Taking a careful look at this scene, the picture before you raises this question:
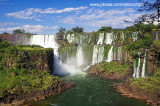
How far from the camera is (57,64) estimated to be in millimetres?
40219

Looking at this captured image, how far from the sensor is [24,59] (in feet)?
87.6

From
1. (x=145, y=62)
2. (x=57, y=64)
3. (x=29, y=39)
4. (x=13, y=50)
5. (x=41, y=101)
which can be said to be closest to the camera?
(x=41, y=101)

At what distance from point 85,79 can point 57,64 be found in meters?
11.8

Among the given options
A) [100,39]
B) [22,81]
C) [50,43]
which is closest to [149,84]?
[22,81]

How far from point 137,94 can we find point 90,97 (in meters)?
6.89

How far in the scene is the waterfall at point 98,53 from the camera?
1547 inches

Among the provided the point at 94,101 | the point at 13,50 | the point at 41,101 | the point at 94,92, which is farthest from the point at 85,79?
→ the point at 13,50

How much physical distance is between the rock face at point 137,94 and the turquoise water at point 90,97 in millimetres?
1003

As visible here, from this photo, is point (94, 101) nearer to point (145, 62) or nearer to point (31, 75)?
point (31, 75)

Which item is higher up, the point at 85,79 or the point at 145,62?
the point at 145,62

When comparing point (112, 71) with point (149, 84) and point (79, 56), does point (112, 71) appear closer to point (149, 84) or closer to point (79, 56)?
point (149, 84)

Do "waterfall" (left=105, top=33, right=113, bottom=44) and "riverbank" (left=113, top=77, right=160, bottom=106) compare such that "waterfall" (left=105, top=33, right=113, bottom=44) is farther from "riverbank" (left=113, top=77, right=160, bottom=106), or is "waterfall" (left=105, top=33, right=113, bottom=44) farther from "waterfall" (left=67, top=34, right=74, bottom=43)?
"riverbank" (left=113, top=77, right=160, bottom=106)

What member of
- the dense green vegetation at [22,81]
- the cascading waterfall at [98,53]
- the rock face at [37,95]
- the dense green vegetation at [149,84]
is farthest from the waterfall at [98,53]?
the rock face at [37,95]

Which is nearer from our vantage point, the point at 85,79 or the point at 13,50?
the point at 13,50
